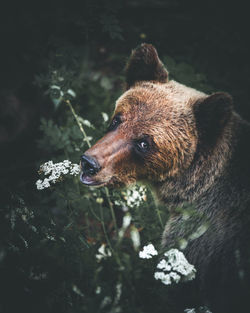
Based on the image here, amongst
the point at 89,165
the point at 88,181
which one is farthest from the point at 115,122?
the point at 88,181

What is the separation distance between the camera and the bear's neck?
2.36 metres

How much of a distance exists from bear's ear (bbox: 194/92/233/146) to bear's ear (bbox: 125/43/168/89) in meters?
0.56

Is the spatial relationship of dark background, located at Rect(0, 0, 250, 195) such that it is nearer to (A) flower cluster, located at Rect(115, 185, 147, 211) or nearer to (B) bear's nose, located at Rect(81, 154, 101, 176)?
(B) bear's nose, located at Rect(81, 154, 101, 176)

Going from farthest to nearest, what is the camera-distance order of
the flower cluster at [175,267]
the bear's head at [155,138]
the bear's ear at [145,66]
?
the bear's ear at [145,66], the bear's head at [155,138], the flower cluster at [175,267]

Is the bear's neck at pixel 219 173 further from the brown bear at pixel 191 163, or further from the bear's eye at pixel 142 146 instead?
the bear's eye at pixel 142 146

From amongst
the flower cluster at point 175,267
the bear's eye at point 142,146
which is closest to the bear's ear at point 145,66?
the bear's eye at point 142,146

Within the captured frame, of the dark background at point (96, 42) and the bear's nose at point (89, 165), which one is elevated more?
the dark background at point (96, 42)

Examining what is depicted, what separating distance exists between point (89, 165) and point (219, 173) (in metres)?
1.12

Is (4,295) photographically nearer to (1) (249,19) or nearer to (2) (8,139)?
(2) (8,139)

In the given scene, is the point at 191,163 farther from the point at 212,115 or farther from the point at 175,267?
the point at 175,267

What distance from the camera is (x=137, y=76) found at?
2883 mm

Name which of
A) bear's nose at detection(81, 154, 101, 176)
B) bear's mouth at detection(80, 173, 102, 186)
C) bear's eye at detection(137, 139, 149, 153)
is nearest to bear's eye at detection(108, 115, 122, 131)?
bear's eye at detection(137, 139, 149, 153)

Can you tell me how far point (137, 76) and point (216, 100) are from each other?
0.93 m

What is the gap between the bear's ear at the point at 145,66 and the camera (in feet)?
8.91
